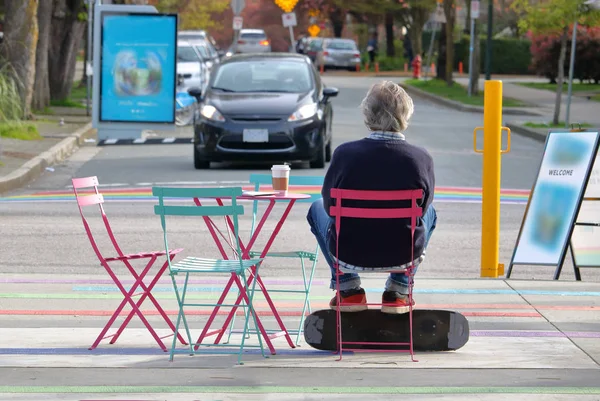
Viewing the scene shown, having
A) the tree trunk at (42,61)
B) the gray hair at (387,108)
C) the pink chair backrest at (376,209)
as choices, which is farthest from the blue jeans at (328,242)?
the tree trunk at (42,61)

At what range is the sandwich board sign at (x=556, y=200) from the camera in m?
9.59

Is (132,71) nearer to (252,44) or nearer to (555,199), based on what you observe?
(555,199)

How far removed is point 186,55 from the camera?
103ft

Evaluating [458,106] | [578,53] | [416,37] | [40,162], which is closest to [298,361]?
[40,162]

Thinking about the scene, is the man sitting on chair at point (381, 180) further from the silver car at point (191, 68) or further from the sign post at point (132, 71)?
the silver car at point (191, 68)

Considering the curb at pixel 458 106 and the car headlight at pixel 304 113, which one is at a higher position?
the car headlight at pixel 304 113

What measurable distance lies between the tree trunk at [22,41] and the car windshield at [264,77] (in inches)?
240

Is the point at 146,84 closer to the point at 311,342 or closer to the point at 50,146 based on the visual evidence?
the point at 50,146

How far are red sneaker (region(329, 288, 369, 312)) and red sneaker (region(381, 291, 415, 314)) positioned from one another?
0.12m

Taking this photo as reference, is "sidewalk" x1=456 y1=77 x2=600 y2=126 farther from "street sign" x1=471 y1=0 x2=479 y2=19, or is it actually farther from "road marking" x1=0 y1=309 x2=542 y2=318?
"road marking" x1=0 y1=309 x2=542 y2=318

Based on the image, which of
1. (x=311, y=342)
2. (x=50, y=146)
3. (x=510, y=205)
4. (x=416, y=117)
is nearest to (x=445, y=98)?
(x=416, y=117)

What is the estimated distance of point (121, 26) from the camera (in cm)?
2205

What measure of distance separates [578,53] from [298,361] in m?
36.6

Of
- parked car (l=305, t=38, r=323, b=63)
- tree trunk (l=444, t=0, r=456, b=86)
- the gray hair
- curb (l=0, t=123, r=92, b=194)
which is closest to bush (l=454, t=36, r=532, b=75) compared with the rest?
parked car (l=305, t=38, r=323, b=63)
